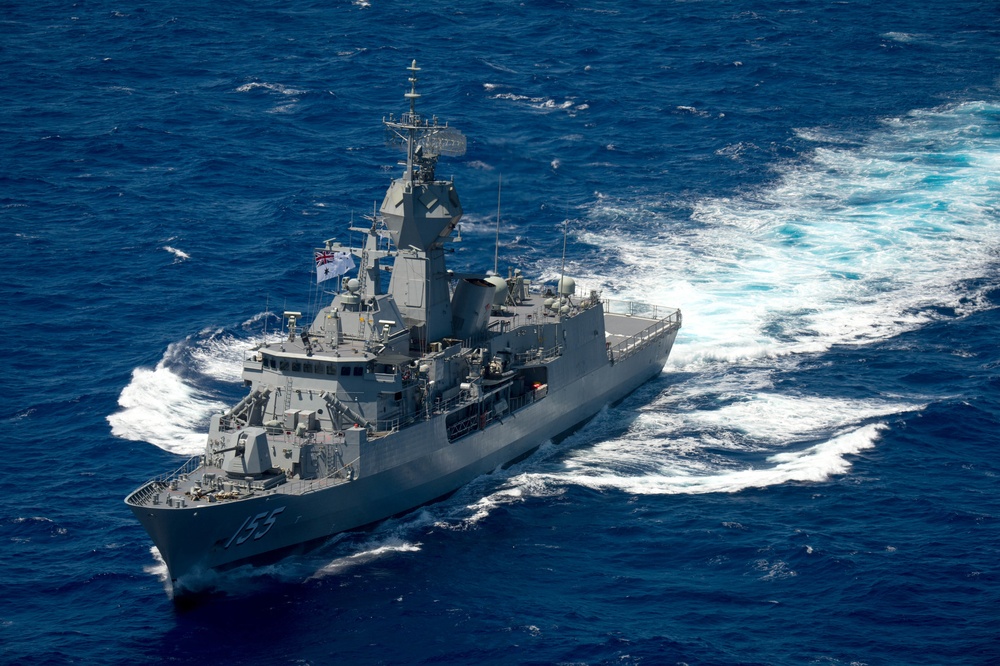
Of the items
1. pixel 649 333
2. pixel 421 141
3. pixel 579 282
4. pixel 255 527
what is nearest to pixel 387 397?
pixel 255 527

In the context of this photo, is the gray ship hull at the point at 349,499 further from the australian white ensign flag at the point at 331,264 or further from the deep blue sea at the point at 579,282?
the australian white ensign flag at the point at 331,264

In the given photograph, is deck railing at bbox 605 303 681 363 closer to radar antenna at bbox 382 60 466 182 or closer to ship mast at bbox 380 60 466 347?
ship mast at bbox 380 60 466 347

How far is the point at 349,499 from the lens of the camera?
46594 mm

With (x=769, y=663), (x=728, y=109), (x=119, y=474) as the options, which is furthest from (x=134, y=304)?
(x=728, y=109)

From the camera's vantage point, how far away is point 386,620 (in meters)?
41.8

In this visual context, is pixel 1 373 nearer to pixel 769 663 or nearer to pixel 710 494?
pixel 710 494

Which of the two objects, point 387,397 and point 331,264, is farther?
point 331,264

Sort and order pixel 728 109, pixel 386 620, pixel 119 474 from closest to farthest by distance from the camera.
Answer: pixel 386 620, pixel 119 474, pixel 728 109

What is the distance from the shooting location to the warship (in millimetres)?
44531

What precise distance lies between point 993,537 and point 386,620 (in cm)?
2093

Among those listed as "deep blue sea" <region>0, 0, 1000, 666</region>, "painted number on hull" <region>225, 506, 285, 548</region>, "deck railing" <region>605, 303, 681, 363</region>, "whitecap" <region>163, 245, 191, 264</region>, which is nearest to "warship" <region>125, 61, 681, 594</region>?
"painted number on hull" <region>225, 506, 285, 548</region>

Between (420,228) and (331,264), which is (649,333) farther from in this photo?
(331,264)

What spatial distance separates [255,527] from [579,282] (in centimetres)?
2866

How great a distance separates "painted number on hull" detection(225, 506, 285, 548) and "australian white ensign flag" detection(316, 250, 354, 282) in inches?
393
